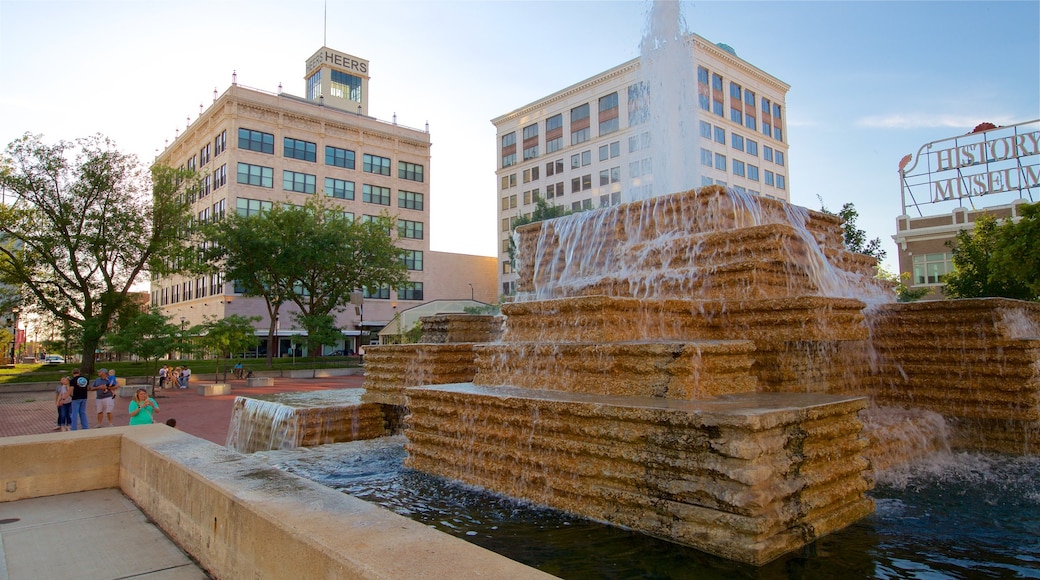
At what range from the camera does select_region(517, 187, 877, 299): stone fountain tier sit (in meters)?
8.12

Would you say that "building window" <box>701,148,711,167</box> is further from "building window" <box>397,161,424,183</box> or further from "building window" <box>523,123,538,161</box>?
"building window" <box>397,161,424,183</box>

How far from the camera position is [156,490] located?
522 cm

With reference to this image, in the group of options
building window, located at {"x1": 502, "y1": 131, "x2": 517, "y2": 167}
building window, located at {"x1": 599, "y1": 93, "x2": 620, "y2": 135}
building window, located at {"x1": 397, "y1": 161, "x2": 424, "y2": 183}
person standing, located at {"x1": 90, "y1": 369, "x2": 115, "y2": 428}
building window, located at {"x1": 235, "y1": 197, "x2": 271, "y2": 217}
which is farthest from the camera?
building window, located at {"x1": 502, "y1": 131, "x2": 517, "y2": 167}

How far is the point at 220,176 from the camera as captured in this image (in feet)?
165

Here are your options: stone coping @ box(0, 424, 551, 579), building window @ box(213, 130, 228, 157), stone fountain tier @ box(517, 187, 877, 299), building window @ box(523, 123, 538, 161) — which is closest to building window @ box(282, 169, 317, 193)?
building window @ box(213, 130, 228, 157)

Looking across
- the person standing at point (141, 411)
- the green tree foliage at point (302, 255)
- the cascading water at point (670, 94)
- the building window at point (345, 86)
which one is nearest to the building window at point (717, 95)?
the building window at point (345, 86)

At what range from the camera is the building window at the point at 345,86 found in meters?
60.1

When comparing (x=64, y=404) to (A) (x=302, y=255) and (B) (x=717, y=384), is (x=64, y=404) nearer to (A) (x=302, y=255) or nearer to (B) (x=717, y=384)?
(B) (x=717, y=384)

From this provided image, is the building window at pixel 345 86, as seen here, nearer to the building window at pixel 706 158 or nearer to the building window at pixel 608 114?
the building window at pixel 608 114

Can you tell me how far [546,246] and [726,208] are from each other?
3742 millimetres

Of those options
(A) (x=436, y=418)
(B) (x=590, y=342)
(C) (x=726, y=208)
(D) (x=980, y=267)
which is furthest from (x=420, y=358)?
(D) (x=980, y=267)

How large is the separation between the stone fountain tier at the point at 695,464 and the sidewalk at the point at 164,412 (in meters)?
9.76

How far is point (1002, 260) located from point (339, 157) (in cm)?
4856

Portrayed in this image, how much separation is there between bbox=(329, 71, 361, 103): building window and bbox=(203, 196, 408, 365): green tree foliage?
24.1 metres
